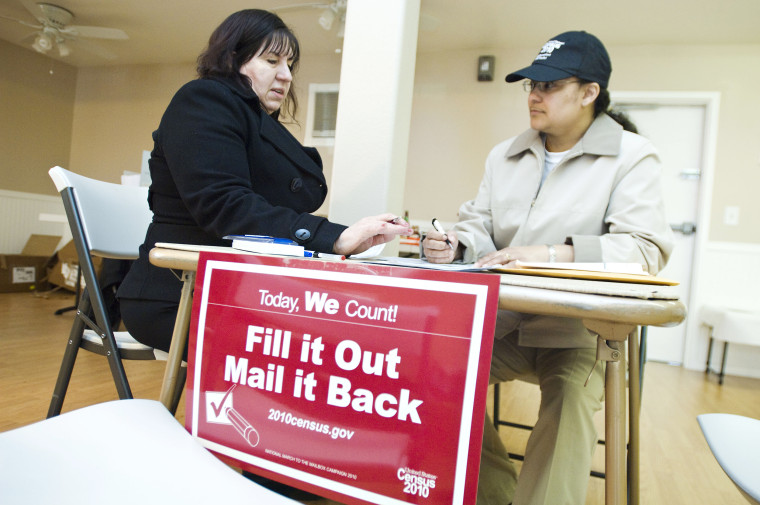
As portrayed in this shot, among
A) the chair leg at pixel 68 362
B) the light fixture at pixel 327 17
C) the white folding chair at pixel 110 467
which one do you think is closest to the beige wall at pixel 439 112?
the light fixture at pixel 327 17

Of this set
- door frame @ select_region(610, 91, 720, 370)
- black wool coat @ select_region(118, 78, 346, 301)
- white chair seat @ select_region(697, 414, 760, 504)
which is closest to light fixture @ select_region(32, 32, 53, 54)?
black wool coat @ select_region(118, 78, 346, 301)

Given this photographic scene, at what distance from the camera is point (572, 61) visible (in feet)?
4.09

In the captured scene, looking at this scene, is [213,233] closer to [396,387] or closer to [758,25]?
[396,387]

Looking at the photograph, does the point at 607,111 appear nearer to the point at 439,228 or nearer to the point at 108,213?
the point at 439,228

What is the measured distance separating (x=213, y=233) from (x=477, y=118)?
402 centimetres

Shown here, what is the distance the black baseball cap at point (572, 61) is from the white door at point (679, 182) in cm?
329

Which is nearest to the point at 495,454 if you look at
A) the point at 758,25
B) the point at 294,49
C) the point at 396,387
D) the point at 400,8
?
the point at 396,387

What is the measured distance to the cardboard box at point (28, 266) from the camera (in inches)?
194

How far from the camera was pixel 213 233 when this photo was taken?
1.00 metres

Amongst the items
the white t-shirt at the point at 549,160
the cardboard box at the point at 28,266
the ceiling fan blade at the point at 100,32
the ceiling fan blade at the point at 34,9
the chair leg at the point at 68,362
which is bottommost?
the cardboard box at the point at 28,266

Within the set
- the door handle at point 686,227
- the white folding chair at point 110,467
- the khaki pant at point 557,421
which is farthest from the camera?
the door handle at point 686,227

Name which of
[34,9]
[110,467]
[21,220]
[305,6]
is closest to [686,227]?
[305,6]

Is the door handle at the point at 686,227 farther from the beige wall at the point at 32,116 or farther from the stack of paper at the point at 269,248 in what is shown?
the beige wall at the point at 32,116

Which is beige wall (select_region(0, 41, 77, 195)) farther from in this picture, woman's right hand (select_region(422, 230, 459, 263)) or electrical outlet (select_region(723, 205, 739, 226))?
electrical outlet (select_region(723, 205, 739, 226))
